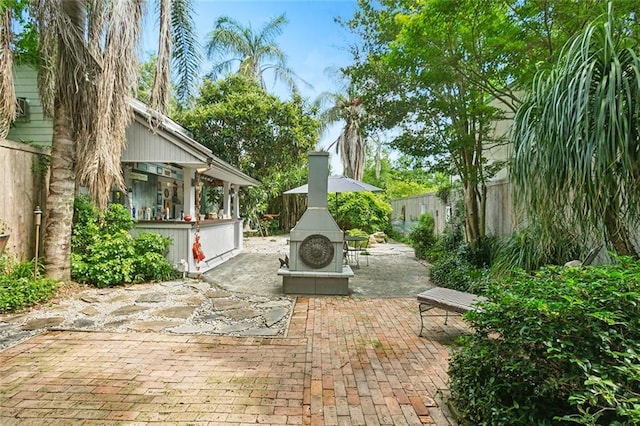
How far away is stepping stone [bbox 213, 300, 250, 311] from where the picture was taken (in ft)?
17.0

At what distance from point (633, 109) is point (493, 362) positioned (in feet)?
7.13

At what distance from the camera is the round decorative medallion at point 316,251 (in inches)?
239

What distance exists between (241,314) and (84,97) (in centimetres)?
462

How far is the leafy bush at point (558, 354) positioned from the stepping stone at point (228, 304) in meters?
3.64

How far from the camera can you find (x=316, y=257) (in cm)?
609

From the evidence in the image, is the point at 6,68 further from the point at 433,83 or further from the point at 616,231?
the point at 616,231

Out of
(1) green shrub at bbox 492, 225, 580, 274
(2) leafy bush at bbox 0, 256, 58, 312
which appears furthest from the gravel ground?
(1) green shrub at bbox 492, 225, 580, 274

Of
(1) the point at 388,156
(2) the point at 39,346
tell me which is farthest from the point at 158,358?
(1) the point at 388,156

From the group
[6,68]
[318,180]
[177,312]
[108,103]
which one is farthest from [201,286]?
[6,68]

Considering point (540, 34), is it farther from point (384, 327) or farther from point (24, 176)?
point (24, 176)

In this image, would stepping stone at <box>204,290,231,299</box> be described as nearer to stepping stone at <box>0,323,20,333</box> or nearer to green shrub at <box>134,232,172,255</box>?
green shrub at <box>134,232,172,255</box>

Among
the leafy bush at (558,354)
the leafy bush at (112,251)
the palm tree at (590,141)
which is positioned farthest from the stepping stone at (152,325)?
the palm tree at (590,141)

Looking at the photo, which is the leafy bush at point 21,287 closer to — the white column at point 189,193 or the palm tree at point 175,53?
the white column at point 189,193

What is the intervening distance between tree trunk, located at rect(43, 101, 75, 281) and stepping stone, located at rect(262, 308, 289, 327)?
3.89 metres
